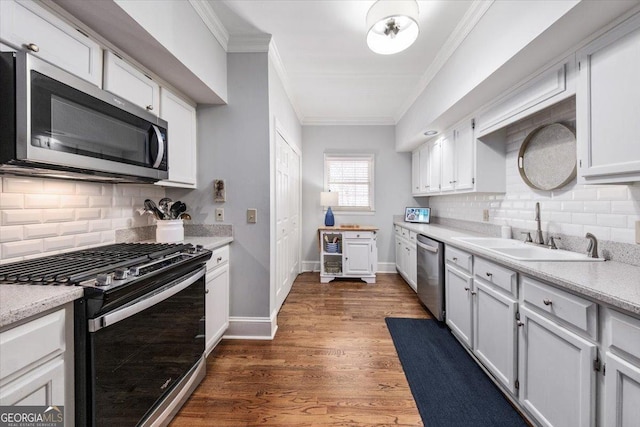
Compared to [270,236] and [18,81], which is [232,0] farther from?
[270,236]

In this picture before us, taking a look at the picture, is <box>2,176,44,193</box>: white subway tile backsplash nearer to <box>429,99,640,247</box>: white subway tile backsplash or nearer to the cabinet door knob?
the cabinet door knob

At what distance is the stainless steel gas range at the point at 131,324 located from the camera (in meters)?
0.99

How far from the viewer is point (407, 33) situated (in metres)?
1.95

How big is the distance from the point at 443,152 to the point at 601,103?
2132 mm

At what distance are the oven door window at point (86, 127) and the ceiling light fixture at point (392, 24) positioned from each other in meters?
1.67

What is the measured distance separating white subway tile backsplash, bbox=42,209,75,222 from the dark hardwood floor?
134cm

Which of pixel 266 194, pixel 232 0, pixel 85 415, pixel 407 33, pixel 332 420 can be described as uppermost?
pixel 232 0

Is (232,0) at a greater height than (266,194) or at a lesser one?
greater

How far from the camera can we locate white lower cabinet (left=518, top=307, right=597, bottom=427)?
3.66 ft

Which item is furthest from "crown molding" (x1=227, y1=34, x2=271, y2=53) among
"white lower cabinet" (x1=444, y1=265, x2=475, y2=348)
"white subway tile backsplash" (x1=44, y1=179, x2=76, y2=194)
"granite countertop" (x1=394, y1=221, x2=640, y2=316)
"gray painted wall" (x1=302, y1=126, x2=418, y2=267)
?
"white lower cabinet" (x1=444, y1=265, x2=475, y2=348)

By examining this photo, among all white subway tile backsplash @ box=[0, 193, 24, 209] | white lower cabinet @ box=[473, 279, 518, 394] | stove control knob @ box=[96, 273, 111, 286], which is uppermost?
white subway tile backsplash @ box=[0, 193, 24, 209]

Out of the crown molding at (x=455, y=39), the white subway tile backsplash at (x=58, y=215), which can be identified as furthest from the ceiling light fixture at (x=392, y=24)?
the white subway tile backsplash at (x=58, y=215)

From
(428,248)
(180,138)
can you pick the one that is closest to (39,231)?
(180,138)

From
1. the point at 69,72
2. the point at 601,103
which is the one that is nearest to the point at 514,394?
the point at 601,103
